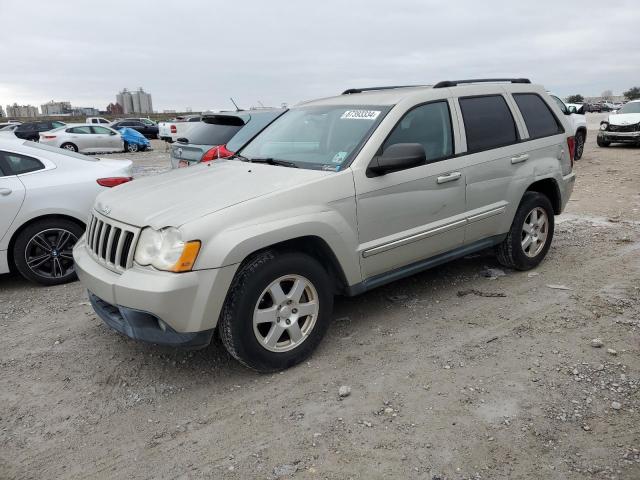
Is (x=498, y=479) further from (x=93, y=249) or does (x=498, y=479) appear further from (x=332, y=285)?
(x=93, y=249)

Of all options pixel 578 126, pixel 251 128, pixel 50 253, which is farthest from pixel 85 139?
pixel 50 253

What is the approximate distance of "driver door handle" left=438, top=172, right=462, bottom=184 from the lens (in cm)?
438

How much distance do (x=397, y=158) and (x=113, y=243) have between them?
1.98m

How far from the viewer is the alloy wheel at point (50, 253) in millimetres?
5495

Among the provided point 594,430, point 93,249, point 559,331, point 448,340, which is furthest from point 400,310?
point 93,249

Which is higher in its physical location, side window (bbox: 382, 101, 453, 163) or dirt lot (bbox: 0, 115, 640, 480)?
side window (bbox: 382, 101, 453, 163)

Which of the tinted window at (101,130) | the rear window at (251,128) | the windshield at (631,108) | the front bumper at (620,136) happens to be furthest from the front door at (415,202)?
the tinted window at (101,130)

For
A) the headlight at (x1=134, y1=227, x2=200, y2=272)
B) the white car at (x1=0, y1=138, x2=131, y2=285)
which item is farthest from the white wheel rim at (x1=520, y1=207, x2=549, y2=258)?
the white car at (x1=0, y1=138, x2=131, y2=285)

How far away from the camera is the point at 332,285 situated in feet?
13.0

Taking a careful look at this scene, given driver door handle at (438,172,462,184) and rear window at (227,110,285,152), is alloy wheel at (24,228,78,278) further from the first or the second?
driver door handle at (438,172,462,184)

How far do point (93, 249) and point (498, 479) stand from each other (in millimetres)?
2934

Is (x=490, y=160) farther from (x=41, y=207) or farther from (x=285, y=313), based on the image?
(x=41, y=207)

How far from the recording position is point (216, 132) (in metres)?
8.23

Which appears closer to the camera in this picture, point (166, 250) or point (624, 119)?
point (166, 250)
